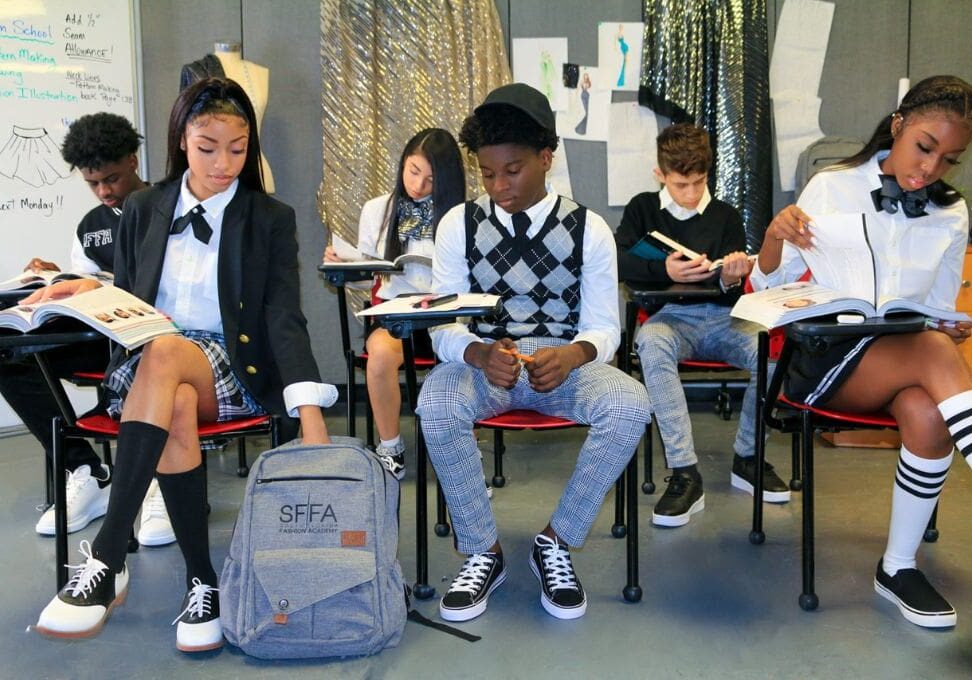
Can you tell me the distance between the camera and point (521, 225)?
212 centimetres

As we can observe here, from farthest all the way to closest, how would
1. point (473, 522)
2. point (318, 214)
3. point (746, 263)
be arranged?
point (318, 214), point (746, 263), point (473, 522)

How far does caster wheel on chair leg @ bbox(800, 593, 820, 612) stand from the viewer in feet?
6.30

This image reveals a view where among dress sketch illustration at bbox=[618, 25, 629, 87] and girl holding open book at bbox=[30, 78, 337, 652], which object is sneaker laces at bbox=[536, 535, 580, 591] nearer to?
girl holding open book at bbox=[30, 78, 337, 652]

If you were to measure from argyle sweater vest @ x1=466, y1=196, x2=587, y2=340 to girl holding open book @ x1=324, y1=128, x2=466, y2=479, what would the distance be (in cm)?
68

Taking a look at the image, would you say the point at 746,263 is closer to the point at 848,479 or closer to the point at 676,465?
the point at 676,465

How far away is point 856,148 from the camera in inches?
152

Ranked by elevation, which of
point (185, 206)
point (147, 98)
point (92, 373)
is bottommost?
point (92, 373)

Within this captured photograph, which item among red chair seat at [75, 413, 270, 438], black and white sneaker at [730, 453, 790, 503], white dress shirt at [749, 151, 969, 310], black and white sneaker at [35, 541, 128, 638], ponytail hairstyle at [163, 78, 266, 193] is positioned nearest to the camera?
black and white sneaker at [35, 541, 128, 638]

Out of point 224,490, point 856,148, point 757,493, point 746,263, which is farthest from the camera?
point 856,148

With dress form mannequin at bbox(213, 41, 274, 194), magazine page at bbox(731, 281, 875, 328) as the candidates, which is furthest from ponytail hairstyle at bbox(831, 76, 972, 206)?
dress form mannequin at bbox(213, 41, 274, 194)

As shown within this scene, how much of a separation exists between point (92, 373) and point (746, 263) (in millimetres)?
1835

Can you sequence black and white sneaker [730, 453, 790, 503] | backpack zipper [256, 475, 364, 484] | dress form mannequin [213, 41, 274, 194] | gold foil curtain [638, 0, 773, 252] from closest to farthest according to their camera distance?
1. backpack zipper [256, 475, 364, 484]
2. black and white sneaker [730, 453, 790, 503]
3. dress form mannequin [213, 41, 274, 194]
4. gold foil curtain [638, 0, 773, 252]

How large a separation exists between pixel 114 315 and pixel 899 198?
170 cm

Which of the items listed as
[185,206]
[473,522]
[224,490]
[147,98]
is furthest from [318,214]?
[473,522]
